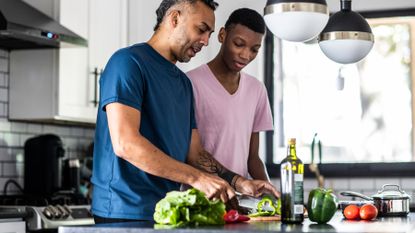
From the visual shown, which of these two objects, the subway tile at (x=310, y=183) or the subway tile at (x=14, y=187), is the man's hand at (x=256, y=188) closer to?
the subway tile at (x=14, y=187)

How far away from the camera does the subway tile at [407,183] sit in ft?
Result: 18.8

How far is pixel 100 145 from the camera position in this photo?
2.96 m

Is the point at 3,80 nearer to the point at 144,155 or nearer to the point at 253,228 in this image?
the point at 144,155

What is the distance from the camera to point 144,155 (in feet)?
8.99

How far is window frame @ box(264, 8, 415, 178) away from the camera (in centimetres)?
577

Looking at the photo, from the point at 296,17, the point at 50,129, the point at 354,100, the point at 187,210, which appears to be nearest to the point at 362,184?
the point at 354,100

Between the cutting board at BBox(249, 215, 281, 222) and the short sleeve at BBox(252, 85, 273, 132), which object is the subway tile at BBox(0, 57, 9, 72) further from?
the cutting board at BBox(249, 215, 281, 222)

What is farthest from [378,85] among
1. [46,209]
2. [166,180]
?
[166,180]

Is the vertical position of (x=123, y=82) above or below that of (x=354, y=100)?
below

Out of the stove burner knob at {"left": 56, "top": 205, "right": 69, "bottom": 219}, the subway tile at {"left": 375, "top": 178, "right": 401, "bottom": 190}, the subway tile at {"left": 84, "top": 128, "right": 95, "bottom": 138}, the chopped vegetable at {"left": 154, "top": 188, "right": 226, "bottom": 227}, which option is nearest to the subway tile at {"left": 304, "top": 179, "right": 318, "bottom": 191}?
the subway tile at {"left": 375, "top": 178, "right": 401, "bottom": 190}

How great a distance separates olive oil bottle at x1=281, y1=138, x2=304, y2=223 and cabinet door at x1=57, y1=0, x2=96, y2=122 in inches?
97.8

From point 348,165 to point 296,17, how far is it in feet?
9.80

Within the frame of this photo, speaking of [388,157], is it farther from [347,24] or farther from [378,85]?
[347,24]

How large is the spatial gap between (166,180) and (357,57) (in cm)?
121
